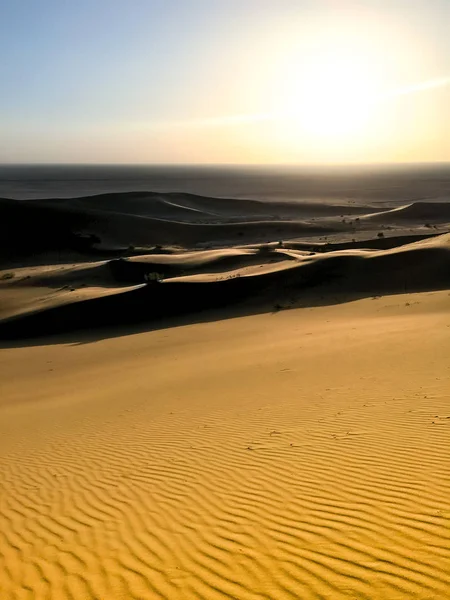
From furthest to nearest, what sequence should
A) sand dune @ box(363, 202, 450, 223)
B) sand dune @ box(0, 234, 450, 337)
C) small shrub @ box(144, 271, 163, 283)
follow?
sand dune @ box(363, 202, 450, 223), small shrub @ box(144, 271, 163, 283), sand dune @ box(0, 234, 450, 337)

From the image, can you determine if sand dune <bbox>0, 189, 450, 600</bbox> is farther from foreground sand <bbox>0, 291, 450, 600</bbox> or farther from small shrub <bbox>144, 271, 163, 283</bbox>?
small shrub <bbox>144, 271, 163, 283</bbox>

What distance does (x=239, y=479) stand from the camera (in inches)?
247

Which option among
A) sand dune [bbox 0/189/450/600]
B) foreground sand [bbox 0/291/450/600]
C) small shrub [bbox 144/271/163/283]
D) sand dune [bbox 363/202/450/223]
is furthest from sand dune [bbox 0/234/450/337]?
sand dune [bbox 363/202/450/223]

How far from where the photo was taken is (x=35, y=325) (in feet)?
74.8

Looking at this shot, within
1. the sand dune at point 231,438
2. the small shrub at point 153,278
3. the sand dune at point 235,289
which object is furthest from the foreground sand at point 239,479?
the small shrub at point 153,278

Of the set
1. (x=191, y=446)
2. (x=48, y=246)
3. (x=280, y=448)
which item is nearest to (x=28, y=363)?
(x=191, y=446)

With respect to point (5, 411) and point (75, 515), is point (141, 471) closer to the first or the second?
point (75, 515)

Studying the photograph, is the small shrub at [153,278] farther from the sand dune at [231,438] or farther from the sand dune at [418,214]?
the sand dune at [418,214]

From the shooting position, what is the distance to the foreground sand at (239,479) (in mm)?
4117

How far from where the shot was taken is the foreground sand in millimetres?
4117

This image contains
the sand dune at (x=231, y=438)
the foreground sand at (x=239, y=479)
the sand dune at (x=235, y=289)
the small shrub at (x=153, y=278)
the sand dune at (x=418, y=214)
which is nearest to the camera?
the foreground sand at (x=239, y=479)

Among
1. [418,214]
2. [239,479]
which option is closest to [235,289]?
[239,479]

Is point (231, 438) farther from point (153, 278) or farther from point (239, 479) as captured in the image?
point (153, 278)

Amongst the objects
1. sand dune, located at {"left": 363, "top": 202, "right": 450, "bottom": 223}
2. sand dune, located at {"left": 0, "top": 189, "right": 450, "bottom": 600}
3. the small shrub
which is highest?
sand dune, located at {"left": 363, "top": 202, "right": 450, "bottom": 223}
